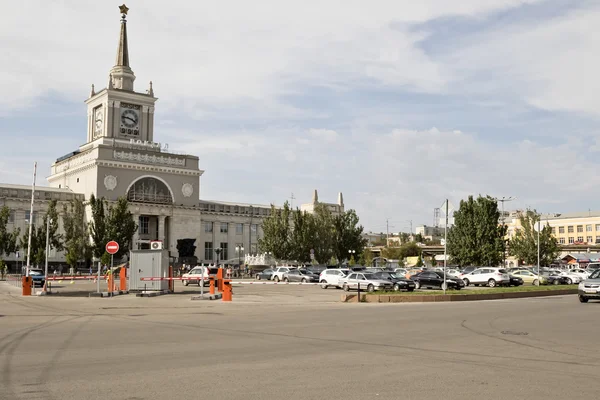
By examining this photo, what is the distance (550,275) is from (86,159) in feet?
222

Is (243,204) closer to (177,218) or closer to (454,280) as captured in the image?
(177,218)

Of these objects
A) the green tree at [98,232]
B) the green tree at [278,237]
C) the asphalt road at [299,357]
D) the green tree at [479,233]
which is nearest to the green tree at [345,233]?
the green tree at [278,237]

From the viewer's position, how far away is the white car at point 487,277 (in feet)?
145

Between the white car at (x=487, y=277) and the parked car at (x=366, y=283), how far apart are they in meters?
11.0

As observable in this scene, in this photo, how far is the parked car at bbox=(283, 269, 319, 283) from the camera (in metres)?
54.4

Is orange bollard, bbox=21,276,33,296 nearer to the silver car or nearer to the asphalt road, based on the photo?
the asphalt road

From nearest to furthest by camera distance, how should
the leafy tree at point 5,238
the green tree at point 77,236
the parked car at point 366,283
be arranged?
the parked car at point 366,283
the leafy tree at point 5,238
the green tree at point 77,236

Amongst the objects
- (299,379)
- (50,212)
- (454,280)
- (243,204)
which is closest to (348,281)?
(454,280)

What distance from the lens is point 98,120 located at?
9975 centimetres

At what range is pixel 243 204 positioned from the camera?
372 feet

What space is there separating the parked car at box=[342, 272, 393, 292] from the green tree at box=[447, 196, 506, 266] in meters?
32.7

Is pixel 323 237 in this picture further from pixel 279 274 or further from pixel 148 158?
pixel 148 158

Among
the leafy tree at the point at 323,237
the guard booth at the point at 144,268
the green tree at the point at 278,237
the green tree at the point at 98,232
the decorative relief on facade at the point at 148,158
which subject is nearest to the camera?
the guard booth at the point at 144,268

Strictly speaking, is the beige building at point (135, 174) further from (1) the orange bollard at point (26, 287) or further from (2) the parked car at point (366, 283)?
(1) the orange bollard at point (26, 287)
